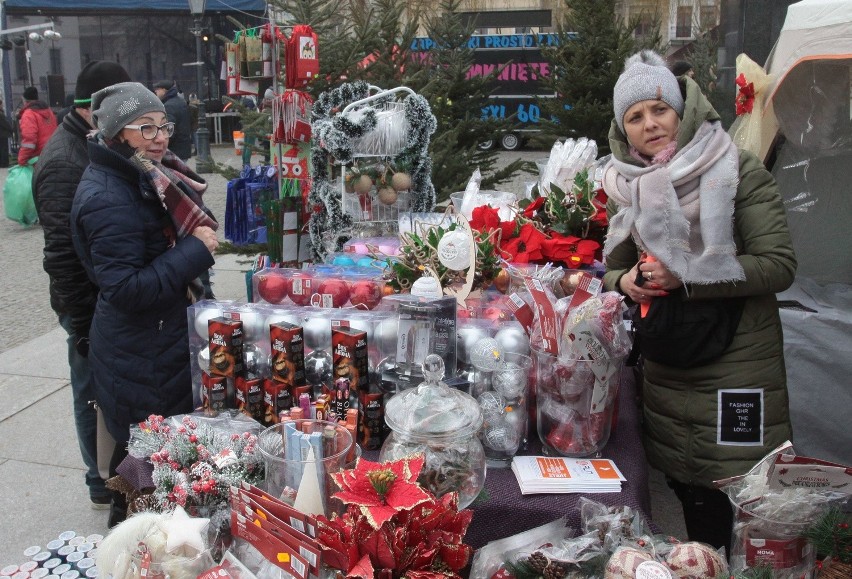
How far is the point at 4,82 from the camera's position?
18875 millimetres

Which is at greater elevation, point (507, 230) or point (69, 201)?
point (69, 201)

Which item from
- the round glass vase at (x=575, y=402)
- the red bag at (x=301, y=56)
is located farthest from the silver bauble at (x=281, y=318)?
the red bag at (x=301, y=56)

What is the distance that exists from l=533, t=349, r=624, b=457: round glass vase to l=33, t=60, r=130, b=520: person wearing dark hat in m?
2.11

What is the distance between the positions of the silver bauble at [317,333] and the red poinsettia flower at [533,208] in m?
1.54

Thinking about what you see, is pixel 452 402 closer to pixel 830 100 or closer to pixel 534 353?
pixel 534 353

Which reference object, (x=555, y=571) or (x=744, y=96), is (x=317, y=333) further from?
(x=744, y=96)

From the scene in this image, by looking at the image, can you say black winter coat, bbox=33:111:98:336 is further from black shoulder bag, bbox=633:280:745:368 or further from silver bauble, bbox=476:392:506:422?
black shoulder bag, bbox=633:280:745:368

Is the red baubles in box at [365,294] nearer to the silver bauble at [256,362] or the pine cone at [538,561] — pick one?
the silver bauble at [256,362]

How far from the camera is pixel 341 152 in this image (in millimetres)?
3965

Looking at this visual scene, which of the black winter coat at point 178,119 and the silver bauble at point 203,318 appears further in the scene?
the black winter coat at point 178,119

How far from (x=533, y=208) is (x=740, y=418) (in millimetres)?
1502

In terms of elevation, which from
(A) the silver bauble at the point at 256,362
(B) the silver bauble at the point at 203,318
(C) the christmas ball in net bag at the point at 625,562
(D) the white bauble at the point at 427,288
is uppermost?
(D) the white bauble at the point at 427,288

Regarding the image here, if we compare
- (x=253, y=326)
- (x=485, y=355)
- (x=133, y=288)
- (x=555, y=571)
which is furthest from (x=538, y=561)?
(x=133, y=288)

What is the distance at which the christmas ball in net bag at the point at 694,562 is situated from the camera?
58.9 inches
